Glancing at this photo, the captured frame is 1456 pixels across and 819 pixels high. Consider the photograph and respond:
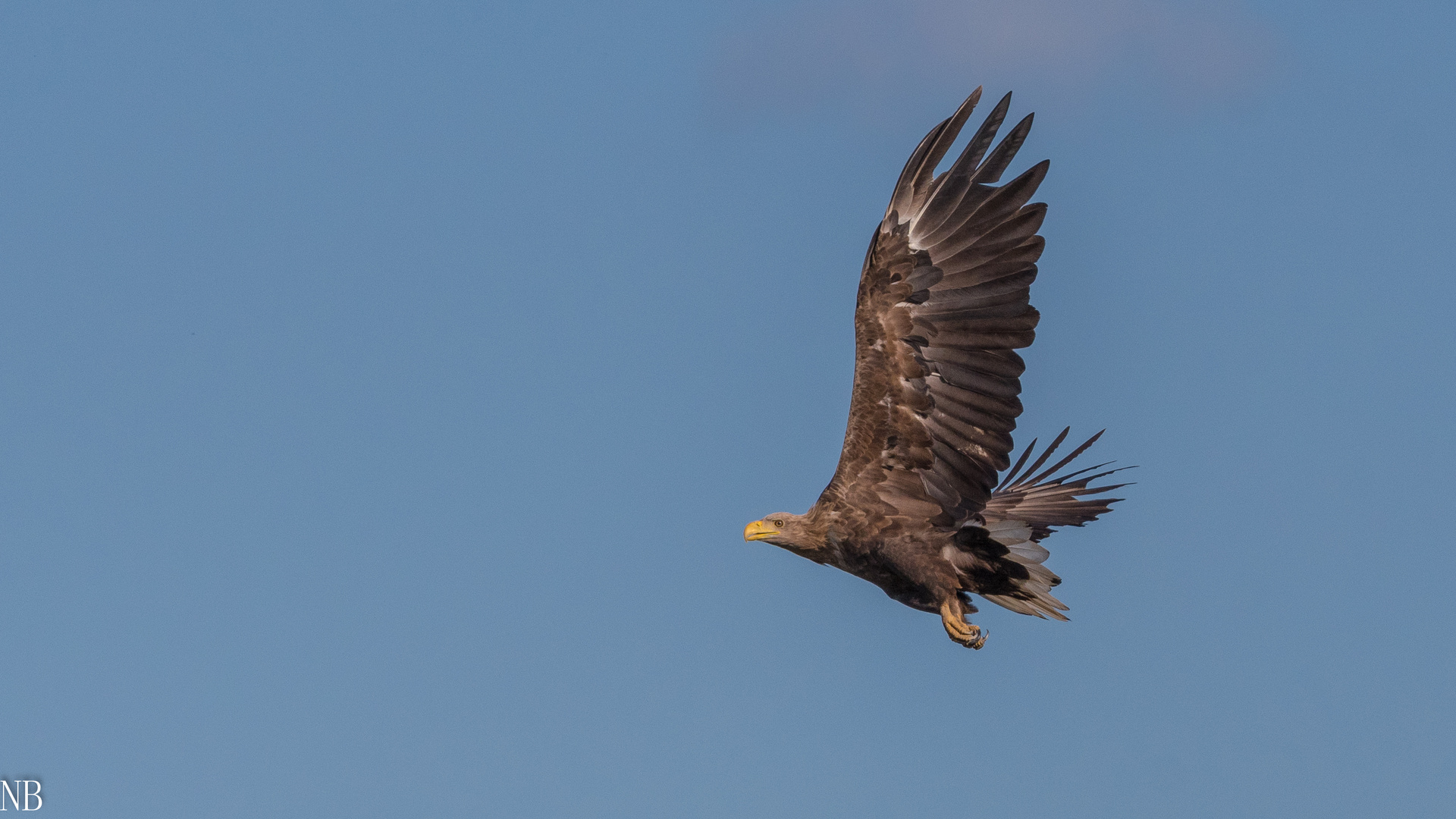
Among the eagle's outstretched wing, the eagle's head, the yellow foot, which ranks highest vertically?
the eagle's outstretched wing

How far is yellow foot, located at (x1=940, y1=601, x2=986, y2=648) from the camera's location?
510 inches

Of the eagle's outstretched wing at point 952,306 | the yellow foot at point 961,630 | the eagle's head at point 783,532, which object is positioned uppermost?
the eagle's outstretched wing at point 952,306

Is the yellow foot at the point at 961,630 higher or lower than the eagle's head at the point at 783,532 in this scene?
lower

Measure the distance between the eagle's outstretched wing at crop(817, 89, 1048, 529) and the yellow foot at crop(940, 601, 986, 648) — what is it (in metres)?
0.83

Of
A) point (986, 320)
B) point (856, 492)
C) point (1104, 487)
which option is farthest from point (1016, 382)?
point (1104, 487)

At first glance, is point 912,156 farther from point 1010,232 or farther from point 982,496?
point 982,496

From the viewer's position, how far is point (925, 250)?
505 inches

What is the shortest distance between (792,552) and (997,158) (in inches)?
114

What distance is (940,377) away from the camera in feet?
42.2

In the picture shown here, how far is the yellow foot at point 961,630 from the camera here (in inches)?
510

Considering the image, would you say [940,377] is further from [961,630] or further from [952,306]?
[961,630]

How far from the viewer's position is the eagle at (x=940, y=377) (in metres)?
12.7

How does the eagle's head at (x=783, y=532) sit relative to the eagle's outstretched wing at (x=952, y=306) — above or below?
below

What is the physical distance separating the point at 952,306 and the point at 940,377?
1.45 ft
